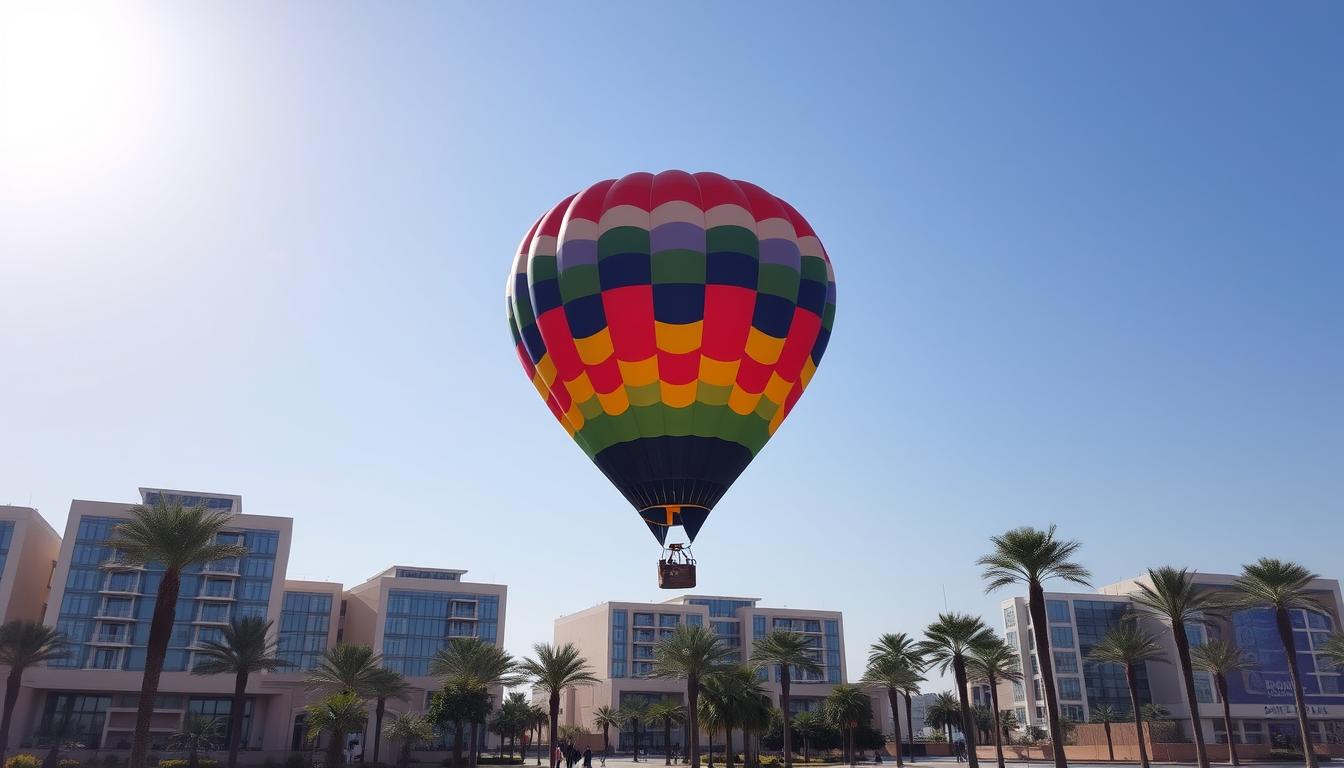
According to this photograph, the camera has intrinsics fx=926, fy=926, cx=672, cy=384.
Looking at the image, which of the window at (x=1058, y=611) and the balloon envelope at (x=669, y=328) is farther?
the window at (x=1058, y=611)

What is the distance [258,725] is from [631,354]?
6308 centimetres

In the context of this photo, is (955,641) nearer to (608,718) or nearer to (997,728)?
(997,728)

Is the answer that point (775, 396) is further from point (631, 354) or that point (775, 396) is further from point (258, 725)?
point (258, 725)

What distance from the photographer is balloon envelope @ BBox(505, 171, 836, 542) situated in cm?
2597

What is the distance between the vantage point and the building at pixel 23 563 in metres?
70.6

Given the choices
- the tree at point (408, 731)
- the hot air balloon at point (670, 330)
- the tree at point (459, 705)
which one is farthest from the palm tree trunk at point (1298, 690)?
the tree at point (408, 731)

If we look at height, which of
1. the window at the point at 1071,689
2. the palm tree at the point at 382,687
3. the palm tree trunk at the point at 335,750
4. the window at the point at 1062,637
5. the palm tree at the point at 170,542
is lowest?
the palm tree trunk at the point at 335,750

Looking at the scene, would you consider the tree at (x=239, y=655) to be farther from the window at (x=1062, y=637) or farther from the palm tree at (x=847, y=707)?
the window at (x=1062, y=637)

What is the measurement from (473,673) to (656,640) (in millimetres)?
51572

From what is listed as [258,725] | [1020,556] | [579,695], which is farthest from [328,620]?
[1020,556]

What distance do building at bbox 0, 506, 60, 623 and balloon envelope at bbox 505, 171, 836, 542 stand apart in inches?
2553

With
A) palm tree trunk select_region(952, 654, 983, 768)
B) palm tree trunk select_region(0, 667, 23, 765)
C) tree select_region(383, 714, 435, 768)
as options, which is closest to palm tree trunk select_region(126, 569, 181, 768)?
palm tree trunk select_region(0, 667, 23, 765)

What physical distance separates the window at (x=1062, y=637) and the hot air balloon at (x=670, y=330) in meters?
85.1

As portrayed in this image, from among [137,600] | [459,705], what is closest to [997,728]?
[459,705]
